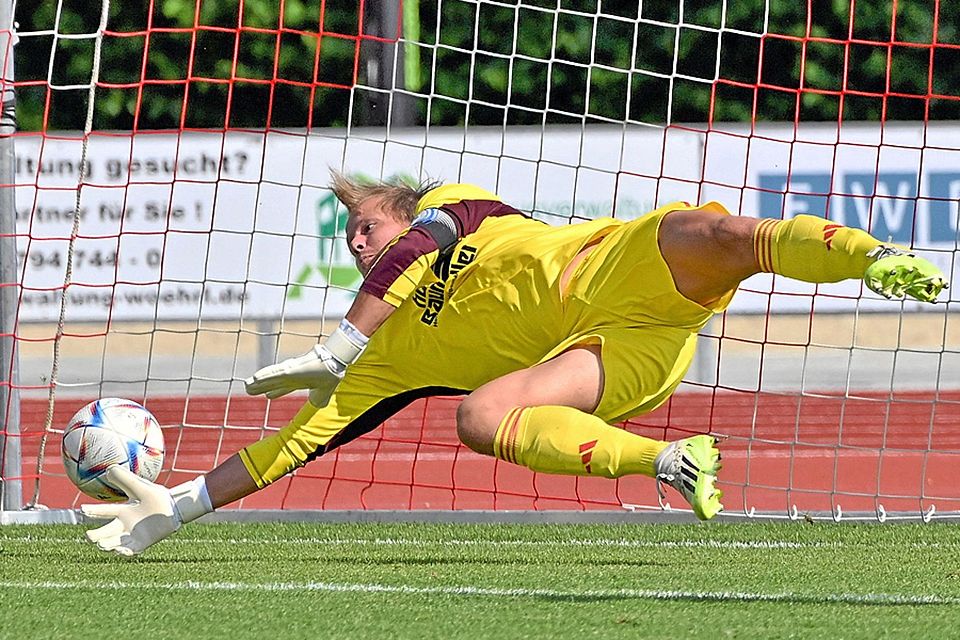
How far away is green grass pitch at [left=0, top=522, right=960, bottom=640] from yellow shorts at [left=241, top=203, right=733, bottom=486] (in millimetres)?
422

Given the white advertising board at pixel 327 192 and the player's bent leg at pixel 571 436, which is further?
the white advertising board at pixel 327 192

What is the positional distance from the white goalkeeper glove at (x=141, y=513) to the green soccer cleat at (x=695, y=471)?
1602 mm

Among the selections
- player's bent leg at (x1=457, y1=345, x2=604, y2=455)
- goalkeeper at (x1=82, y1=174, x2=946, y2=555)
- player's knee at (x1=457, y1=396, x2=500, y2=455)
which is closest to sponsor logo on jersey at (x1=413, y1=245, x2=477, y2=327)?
goalkeeper at (x1=82, y1=174, x2=946, y2=555)

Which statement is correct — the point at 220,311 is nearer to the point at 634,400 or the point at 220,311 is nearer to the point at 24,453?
the point at 24,453

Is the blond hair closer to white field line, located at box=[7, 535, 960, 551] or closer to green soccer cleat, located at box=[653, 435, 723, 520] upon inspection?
white field line, located at box=[7, 535, 960, 551]

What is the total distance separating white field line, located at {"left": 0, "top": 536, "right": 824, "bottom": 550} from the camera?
5016 mm

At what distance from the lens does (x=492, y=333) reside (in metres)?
4.61

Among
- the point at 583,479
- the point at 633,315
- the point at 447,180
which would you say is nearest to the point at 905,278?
the point at 633,315

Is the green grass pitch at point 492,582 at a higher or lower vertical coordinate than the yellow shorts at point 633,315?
lower

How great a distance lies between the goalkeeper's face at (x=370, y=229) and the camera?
491 cm

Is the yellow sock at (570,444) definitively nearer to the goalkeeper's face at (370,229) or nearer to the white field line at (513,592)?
the white field line at (513,592)

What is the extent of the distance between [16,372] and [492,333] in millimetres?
2226

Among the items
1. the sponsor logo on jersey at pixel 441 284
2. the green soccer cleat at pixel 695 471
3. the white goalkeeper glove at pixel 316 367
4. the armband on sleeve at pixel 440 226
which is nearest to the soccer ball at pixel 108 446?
the white goalkeeper glove at pixel 316 367

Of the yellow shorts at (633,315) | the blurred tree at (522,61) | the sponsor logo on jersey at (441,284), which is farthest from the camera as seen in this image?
the blurred tree at (522,61)
